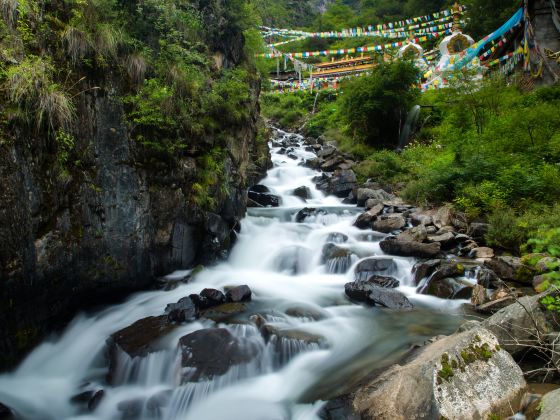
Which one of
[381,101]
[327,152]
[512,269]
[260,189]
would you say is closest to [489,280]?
[512,269]

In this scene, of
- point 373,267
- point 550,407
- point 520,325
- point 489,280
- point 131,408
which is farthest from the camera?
point 373,267

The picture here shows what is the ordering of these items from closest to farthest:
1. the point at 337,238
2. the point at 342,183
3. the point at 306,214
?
the point at 337,238, the point at 306,214, the point at 342,183

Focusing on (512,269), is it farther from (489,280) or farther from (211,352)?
(211,352)

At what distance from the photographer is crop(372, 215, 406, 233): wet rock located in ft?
36.2

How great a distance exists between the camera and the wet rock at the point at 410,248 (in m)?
9.05

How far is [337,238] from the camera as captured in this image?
35.5ft

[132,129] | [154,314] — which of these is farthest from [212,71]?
[154,314]

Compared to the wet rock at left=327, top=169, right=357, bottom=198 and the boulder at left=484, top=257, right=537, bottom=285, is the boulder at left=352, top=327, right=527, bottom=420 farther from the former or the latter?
the wet rock at left=327, top=169, right=357, bottom=198

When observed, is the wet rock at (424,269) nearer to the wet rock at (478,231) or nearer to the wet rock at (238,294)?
the wet rock at (478,231)

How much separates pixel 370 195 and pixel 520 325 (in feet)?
32.8

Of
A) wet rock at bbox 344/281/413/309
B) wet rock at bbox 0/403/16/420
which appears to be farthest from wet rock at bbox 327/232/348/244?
wet rock at bbox 0/403/16/420

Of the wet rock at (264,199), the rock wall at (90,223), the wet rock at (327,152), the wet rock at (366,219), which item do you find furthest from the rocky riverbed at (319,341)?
the wet rock at (327,152)

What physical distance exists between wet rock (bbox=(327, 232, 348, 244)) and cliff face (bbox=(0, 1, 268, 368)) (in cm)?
320

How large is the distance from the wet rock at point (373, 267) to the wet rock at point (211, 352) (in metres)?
3.85
